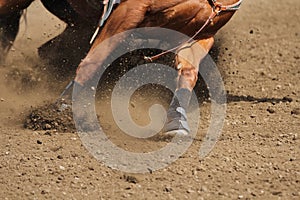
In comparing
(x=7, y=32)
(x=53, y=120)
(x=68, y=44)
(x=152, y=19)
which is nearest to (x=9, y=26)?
(x=7, y=32)

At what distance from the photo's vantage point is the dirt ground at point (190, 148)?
2.90 m

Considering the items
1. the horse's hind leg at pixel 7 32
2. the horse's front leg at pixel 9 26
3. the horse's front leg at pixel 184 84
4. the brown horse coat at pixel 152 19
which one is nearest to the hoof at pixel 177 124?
the horse's front leg at pixel 184 84

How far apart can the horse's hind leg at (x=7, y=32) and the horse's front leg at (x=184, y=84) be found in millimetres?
1355

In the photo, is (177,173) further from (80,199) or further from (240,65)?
(240,65)

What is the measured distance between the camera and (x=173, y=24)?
3723mm

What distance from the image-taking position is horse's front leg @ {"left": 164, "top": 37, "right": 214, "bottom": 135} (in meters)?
3.66

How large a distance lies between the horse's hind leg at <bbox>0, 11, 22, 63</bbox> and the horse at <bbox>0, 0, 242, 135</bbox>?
30 cm

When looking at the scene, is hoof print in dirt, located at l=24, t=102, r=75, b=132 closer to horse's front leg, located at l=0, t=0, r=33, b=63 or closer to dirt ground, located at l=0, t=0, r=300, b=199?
dirt ground, located at l=0, t=0, r=300, b=199

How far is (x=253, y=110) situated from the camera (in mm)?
4059

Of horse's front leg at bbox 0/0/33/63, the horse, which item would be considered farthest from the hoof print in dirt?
horse's front leg at bbox 0/0/33/63

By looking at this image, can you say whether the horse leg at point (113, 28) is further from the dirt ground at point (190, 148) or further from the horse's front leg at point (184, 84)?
the horse's front leg at point (184, 84)

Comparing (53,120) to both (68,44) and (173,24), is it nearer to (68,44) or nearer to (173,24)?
(173,24)

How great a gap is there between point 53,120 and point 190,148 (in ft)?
2.79

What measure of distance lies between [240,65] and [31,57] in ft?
5.64
